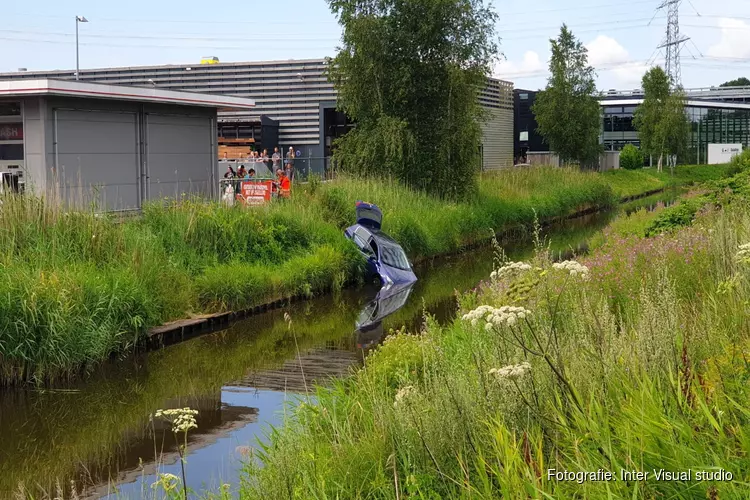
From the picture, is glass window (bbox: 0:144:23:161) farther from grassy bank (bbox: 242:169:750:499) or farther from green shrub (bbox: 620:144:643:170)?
green shrub (bbox: 620:144:643:170)

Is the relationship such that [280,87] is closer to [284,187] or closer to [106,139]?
[284,187]

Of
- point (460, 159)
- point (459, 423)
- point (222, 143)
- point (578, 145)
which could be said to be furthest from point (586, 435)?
point (578, 145)

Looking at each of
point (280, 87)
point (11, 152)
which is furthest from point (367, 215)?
point (280, 87)

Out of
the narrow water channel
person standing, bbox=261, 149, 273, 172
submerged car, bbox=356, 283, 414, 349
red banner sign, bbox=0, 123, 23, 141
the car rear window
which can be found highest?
red banner sign, bbox=0, 123, 23, 141

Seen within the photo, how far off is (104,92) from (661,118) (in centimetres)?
4438

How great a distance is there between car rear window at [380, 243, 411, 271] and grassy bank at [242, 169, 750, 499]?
41.7 feet

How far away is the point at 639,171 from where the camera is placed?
5578cm

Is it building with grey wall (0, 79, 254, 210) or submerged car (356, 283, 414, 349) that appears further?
building with grey wall (0, 79, 254, 210)

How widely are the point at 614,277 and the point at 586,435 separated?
19.6 feet

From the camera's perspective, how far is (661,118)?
5769 centimetres

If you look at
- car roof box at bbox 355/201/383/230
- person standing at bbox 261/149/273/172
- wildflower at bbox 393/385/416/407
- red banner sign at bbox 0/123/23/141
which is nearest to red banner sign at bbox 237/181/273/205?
car roof box at bbox 355/201/383/230

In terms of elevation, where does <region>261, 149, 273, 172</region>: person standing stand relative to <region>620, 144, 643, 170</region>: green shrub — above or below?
below

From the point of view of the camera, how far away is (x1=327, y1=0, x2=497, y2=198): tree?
27.9m

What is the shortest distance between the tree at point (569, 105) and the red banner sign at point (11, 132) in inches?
1329
